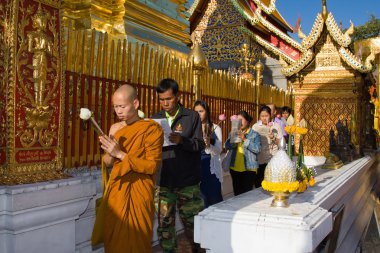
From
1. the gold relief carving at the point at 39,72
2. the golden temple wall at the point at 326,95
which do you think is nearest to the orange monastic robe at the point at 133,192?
the gold relief carving at the point at 39,72

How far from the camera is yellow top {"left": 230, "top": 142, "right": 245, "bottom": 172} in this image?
546 centimetres

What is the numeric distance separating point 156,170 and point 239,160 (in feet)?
8.53

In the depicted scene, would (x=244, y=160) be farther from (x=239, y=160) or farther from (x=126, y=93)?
(x=126, y=93)

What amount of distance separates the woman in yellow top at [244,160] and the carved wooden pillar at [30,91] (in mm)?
2560

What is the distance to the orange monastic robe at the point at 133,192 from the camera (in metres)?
2.85

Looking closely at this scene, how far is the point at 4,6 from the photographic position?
320 cm

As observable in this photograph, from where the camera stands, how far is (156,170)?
304 cm

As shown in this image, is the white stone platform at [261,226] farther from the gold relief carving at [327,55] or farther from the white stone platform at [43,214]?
the gold relief carving at [327,55]

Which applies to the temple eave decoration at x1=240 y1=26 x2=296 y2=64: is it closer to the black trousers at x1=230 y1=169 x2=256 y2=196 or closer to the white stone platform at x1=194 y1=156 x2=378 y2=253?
the black trousers at x1=230 y1=169 x2=256 y2=196

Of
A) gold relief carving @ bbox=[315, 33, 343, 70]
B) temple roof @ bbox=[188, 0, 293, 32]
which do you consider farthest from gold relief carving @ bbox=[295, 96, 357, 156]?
temple roof @ bbox=[188, 0, 293, 32]

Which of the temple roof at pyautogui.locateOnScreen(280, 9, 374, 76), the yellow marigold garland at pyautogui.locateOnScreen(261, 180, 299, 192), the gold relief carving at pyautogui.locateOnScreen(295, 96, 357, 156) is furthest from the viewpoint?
the gold relief carving at pyautogui.locateOnScreen(295, 96, 357, 156)

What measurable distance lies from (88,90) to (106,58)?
18.1 inches

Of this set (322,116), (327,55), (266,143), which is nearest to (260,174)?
(266,143)

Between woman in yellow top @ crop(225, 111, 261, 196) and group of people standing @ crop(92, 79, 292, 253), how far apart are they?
0.06 feet
